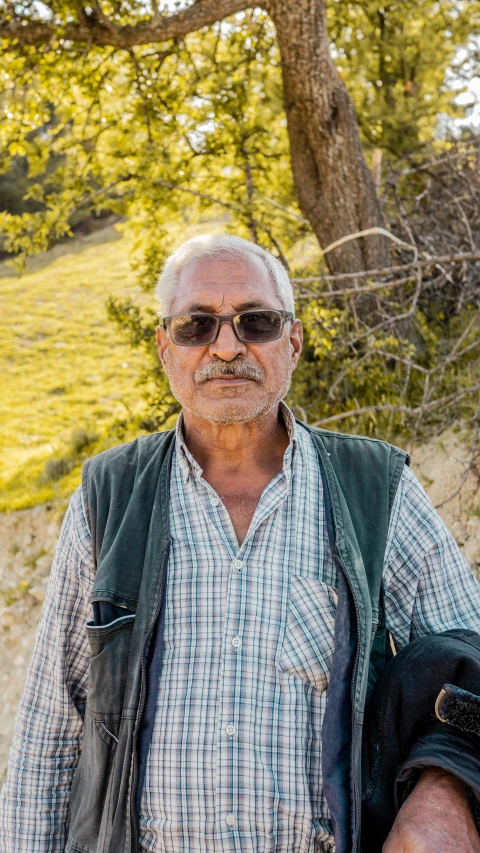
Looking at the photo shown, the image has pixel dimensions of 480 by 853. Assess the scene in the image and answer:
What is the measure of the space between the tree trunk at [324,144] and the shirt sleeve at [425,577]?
3638 millimetres

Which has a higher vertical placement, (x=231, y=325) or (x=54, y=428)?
(x=231, y=325)

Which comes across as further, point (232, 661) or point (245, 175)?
point (245, 175)

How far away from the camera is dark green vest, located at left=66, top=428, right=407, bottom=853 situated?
5.96 feet

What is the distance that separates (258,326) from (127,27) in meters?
4.08

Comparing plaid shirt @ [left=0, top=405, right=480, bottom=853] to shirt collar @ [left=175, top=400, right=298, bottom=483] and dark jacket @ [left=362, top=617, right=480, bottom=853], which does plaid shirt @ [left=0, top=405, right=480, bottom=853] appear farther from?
dark jacket @ [left=362, top=617, right=480, bottom=853]

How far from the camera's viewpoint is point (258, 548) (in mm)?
2037

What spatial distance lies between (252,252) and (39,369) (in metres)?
7.99

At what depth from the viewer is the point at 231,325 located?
2234mm

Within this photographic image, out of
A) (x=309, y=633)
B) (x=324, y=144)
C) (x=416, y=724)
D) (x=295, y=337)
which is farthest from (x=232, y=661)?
(x=324, y=144)

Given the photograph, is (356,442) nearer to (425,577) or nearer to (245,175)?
(425,577)

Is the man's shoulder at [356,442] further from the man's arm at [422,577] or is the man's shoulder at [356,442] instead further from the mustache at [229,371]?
the mustache at [229,371]

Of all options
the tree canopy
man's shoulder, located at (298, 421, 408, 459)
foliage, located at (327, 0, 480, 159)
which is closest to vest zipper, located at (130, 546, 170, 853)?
man's shoulder, located at (298, 421, 408, 459)

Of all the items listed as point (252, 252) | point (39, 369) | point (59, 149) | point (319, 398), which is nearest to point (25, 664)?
point (319, 398)

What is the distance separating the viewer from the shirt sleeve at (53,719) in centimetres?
204
